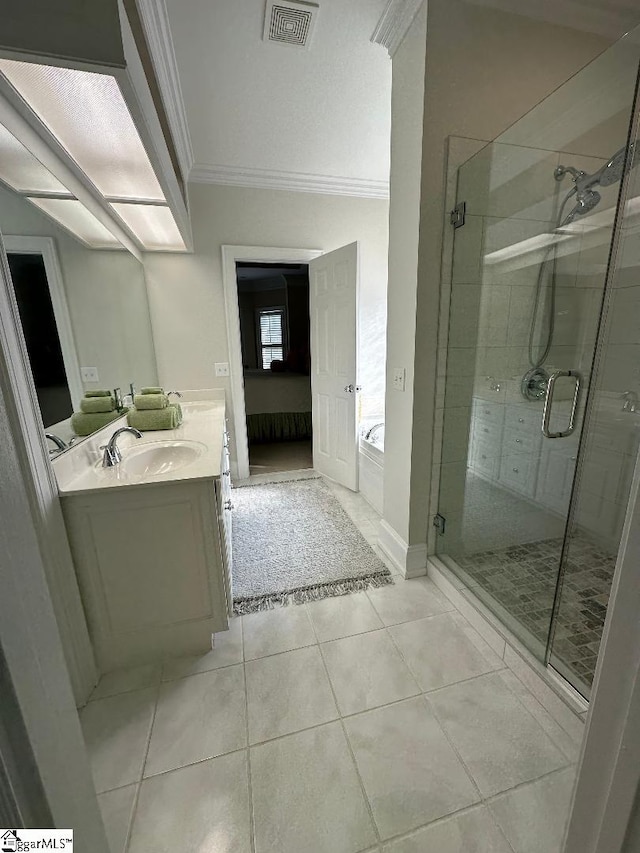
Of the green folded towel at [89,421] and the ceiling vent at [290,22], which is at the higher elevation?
the ceiling vent at [290,22]

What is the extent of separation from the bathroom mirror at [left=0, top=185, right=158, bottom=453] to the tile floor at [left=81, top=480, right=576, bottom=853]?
110cm

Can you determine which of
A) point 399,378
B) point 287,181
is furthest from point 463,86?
point 287,181

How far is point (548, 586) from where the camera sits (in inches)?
63.7

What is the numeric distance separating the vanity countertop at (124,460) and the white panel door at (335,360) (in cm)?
117

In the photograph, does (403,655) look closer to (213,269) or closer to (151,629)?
(151,629)

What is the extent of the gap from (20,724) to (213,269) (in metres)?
3.08

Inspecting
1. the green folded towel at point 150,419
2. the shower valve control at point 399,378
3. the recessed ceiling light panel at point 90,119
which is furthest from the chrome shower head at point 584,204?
the green folded towel at point 150,419

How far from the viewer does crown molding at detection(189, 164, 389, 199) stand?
2.72 metres

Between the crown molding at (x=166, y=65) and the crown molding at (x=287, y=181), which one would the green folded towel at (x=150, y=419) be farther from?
the crown molding at (x=287, y=181)

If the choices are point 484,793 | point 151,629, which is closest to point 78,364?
point 151,629

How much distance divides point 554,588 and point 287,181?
336 centimetres

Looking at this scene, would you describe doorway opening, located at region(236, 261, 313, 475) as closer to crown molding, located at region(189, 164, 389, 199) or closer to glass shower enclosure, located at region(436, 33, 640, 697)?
crown molding, located at region(189, 164, 389, 199)

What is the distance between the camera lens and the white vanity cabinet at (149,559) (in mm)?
1293

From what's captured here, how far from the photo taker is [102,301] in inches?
78.0
